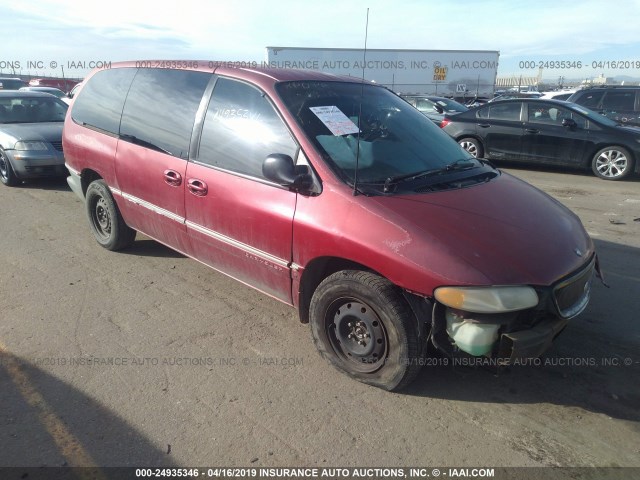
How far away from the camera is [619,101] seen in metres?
11.7

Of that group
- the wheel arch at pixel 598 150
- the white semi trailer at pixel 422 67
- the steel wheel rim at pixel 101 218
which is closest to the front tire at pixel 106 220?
the steel wheel rim at pixel 101 218

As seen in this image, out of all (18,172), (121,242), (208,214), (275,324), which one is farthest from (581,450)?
(18,172)

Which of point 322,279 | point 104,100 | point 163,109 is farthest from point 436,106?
point 322,279

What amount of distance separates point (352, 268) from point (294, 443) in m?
1.03

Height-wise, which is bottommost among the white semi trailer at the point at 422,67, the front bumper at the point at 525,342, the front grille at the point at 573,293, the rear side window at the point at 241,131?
the front bumper at the point at 525,342

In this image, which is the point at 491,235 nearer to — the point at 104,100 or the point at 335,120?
the point at 335,120

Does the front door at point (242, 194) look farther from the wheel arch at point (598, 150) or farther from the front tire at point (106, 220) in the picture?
the wheel arch at point (598, 150)

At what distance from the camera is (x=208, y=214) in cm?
359

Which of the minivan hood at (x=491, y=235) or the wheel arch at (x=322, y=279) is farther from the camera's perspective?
the wheel arch at (x=322, y=279)

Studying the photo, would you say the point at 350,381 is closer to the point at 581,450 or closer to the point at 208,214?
the point at 581,450

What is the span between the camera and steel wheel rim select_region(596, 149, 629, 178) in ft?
29.1

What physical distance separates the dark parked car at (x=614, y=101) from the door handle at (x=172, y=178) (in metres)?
11.0

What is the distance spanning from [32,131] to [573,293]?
27.5 ft

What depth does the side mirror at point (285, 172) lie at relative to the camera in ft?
9.63
